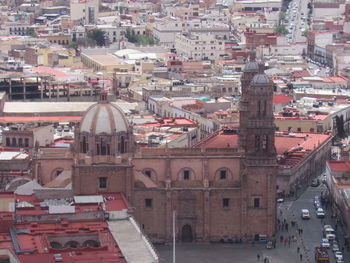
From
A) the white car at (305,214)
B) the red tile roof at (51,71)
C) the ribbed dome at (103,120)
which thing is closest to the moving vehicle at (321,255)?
the white car at (305,214)

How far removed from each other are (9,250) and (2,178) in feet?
98.9

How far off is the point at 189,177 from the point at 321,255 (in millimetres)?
13387

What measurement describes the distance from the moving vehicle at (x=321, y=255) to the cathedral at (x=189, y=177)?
6.59 meters

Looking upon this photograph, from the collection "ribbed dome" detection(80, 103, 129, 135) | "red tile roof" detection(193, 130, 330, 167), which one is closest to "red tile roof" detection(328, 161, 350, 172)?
"red tile roof" detection(193, 130, 330, 167)

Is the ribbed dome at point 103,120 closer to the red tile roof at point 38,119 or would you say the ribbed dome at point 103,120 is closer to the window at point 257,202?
the window at point 257,202

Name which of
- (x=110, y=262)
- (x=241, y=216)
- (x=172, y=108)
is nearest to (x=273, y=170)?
(x=241, y=216)

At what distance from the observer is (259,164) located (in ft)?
357

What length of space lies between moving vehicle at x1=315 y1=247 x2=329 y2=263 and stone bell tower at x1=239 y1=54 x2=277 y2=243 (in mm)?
6561

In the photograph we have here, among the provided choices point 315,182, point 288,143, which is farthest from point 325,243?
point 288,143

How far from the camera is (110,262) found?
8488 centimetres

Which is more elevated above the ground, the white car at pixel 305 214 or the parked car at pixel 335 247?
the parked car at pixel 335 247

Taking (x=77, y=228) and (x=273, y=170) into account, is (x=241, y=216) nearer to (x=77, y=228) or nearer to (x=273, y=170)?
(x=273, y=170)

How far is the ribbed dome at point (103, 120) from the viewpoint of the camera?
107 meters

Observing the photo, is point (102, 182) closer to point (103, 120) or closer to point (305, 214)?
point (103, 120)
